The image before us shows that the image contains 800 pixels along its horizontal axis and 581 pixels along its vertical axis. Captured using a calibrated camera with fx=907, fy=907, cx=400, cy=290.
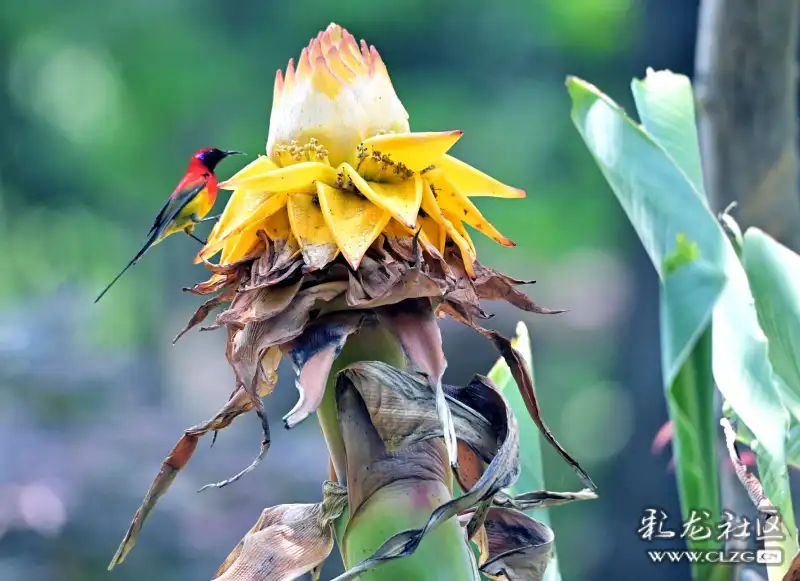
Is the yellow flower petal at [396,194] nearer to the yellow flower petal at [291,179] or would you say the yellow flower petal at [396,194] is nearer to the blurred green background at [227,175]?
the yellow flower petal at [291,179]

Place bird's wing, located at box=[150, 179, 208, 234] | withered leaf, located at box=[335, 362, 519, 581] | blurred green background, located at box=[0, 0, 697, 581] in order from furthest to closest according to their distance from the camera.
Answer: blurred green background, located at box=[0, 0, 697, 581] < bird's wing, located at box=[150, 179, 208, 234] < withered leaf, located at box=[335, 362, 519, 581]

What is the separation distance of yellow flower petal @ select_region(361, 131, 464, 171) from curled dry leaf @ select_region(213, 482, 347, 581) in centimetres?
12

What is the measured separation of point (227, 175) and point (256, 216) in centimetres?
152

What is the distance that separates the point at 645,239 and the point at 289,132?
183 millimetres

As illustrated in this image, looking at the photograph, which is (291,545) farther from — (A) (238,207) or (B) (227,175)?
(B) (227,175)

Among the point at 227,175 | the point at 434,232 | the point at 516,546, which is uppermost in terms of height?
the point at 227,175

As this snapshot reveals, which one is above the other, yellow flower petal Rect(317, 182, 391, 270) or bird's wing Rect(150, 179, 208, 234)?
bird's wing Rect(150, 179, 208, 234)

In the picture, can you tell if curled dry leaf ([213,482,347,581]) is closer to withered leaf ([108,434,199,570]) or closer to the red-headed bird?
withered leaf ([108,434,199,570])

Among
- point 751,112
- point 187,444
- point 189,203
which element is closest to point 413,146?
point 187,444

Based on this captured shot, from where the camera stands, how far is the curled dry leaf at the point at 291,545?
1.03 ft

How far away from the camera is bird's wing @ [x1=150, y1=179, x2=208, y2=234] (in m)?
0.53

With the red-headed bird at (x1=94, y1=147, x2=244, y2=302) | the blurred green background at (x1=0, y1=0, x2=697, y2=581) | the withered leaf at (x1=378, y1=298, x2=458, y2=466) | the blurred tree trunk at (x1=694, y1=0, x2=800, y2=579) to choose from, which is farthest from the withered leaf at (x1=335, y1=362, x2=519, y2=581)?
the blurred green background at (x1=0, y1=0, x2=697, y2=581)

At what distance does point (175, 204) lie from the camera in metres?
0.54

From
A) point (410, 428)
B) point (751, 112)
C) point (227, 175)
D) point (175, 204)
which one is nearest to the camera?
point (410, 428)
